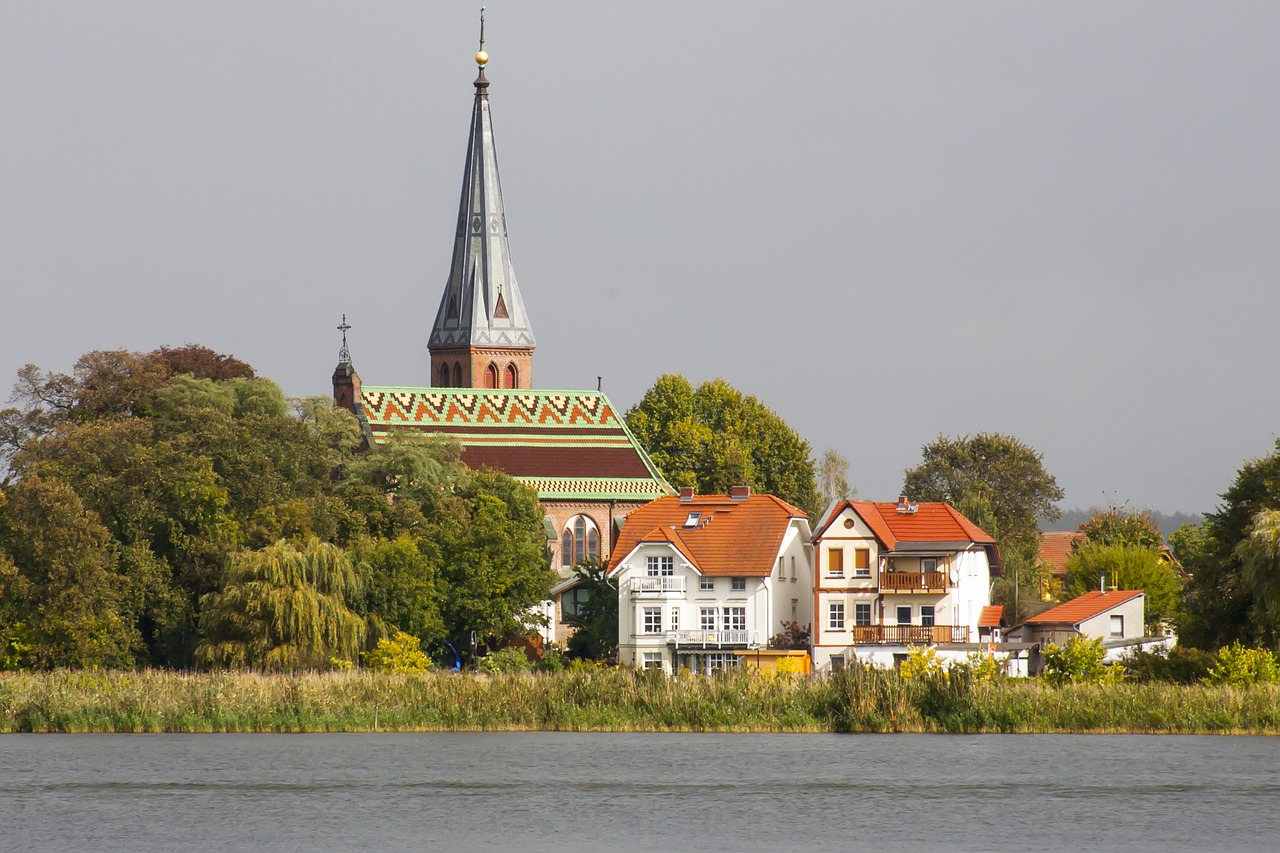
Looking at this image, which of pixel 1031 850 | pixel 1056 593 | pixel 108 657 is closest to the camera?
pixel 1031 850

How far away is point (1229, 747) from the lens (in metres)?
50.3

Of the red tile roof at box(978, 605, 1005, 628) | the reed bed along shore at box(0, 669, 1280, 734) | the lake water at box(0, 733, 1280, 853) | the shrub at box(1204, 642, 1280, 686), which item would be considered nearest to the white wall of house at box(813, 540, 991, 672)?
the red tile roof at box(978, 605, 1005, 628)

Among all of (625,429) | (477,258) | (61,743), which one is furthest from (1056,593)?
(61,743)

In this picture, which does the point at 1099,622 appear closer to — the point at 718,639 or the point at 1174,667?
the point at 718,639

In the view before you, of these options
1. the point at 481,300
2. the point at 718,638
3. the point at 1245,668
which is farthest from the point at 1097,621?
the point at 481,300

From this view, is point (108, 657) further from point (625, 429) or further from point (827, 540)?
point (625, 429)

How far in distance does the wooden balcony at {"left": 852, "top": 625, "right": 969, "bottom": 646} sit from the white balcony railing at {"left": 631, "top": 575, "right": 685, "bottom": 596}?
6.57m

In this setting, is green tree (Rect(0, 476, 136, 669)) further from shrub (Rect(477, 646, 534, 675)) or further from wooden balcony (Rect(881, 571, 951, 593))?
wooden balcony (Rect(881, 571, 951, 593))

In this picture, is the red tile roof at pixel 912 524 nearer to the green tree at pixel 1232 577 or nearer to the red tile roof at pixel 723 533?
the red tile roof at pixel 723 533

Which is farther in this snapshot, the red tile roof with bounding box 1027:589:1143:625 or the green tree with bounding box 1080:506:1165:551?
the green tree with bounding box 1080:506:1165:551

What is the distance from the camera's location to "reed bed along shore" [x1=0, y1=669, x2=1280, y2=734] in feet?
169

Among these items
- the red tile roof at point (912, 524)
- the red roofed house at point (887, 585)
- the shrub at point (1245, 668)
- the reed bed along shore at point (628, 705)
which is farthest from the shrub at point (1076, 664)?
the red tile roof at point (912, 524)

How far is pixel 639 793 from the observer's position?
1732 inches

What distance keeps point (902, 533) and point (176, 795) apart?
133ft
